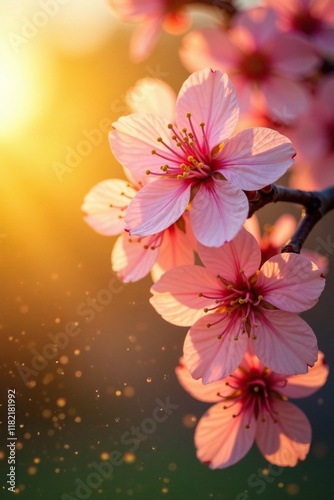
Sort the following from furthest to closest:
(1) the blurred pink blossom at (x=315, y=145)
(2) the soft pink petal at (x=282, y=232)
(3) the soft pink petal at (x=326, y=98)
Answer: (1) the blurred pink blossom at (x=315, y=145)
(3) the soft pink petal at (x=326, y=98)
(2) the soft pink petal at (x=282, y=232)

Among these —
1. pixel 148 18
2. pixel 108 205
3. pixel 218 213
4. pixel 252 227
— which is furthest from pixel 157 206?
pixel 148 18

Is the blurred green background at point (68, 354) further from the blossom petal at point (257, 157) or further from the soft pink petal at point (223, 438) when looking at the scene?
the blossom petal at point (257, 157)

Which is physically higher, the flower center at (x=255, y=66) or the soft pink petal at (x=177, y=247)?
the flower center at (x=255, y=66)

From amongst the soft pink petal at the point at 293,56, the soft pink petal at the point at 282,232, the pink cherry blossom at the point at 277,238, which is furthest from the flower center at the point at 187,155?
the soft pink petal at the point at 293,56

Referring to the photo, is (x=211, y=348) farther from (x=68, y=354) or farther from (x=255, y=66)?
(x=255, y=66)

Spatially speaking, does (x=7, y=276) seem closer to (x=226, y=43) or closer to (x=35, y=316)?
(x=35, y=316)

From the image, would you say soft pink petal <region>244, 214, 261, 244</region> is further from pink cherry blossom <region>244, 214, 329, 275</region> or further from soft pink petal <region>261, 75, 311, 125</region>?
soft pink petal <region>261, 75, 311, 125</region>

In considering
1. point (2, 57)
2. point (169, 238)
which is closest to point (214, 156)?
point (169, 238)
